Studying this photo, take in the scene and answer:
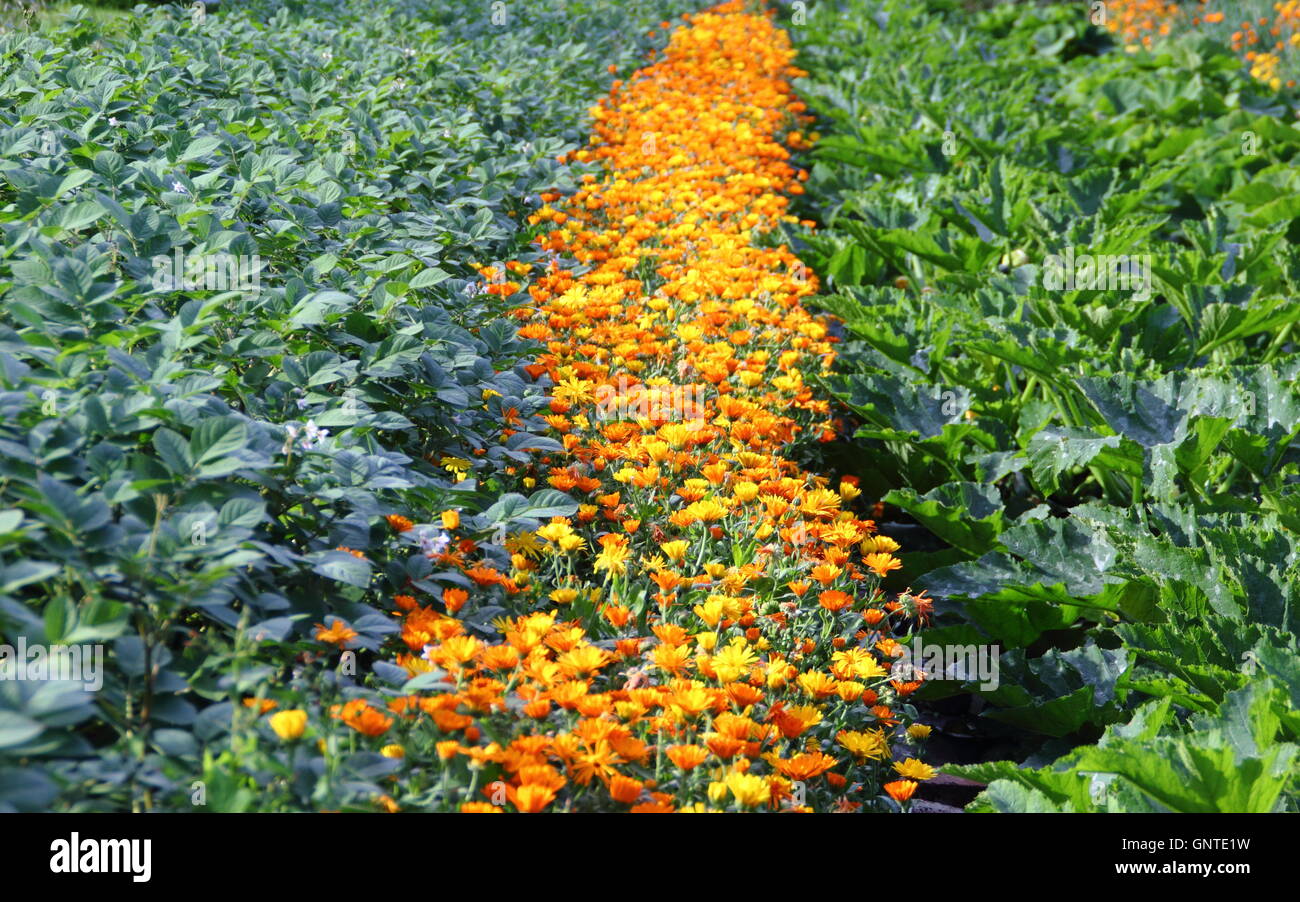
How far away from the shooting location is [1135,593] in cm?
271

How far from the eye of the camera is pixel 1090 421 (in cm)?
347

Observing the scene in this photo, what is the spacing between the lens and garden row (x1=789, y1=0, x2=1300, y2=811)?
2230 millimetres

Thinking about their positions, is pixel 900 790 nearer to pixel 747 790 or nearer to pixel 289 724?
pixel 747 790

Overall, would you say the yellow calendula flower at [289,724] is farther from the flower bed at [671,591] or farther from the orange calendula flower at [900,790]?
the orange calendula flower at [900,790]

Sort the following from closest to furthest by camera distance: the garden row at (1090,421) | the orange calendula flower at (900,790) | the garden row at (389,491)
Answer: the garden row at (389,491) < the orange calendula flower at (900,790) < the garden row at (1090,421)

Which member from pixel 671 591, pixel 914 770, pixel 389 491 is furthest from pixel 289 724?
pixel 914 770

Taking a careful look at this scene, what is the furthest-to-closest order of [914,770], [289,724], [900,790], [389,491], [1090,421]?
[1090,421]
[389,491]
[914,770]
[900,790]
[289,724]

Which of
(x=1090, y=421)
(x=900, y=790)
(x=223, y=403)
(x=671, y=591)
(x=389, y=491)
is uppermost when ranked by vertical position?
(x=1090, y=421)

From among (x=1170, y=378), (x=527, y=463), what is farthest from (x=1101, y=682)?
(x=527, y=463)

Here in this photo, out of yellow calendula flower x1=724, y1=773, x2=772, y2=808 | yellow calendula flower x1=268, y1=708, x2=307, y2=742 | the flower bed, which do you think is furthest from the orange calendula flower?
yellow calendula flower x1=268, y1=708, x2=307, y2=742

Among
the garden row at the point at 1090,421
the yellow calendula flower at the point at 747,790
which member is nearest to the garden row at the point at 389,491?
the yellow calendula flower at the point at 747,790

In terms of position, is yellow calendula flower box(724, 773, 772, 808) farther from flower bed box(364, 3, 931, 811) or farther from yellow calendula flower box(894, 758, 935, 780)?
yellow calendula flower box(894, 758, 935, 780)

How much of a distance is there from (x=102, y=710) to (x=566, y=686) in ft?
2.26

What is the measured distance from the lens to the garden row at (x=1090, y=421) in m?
2.23
